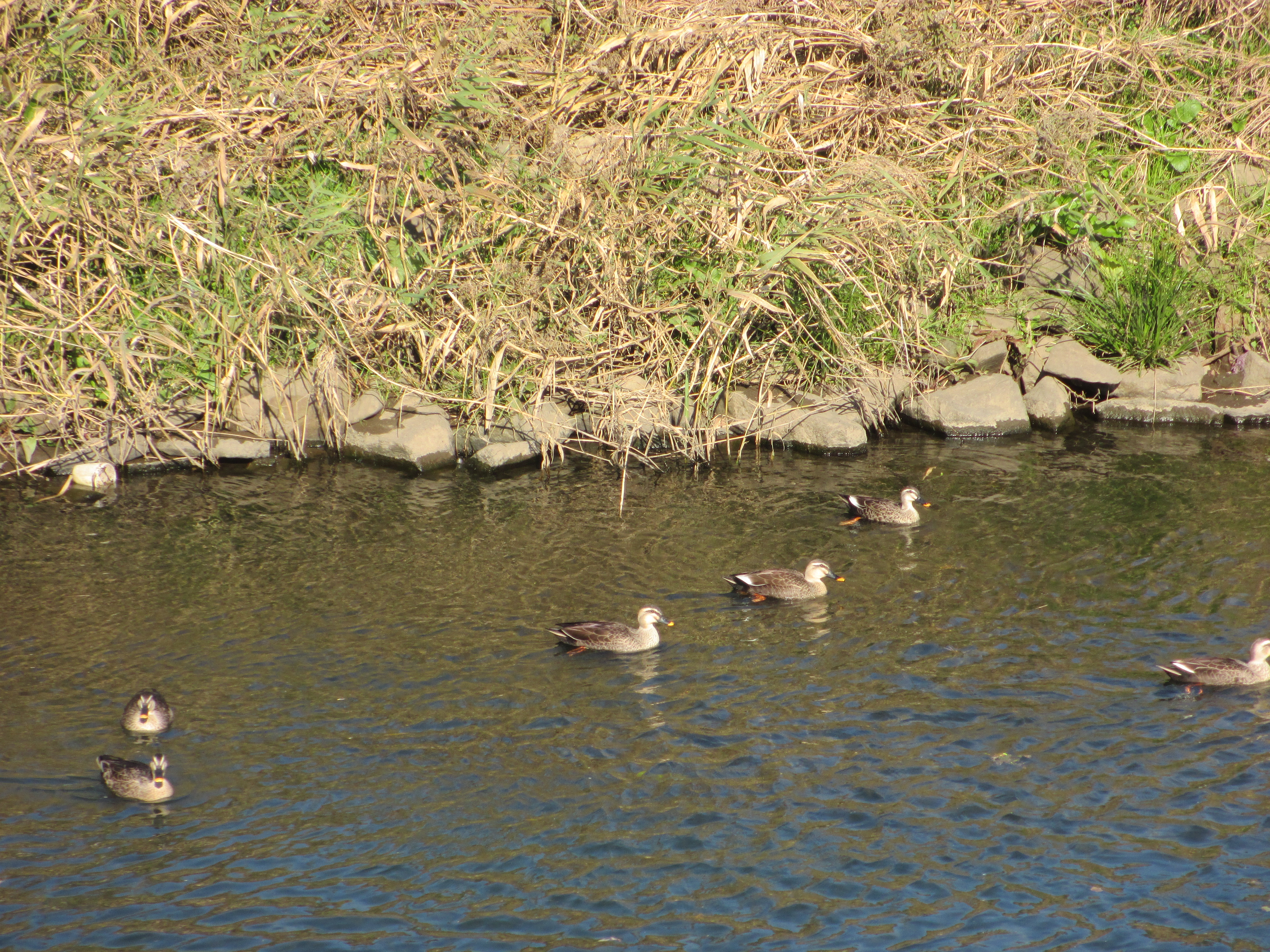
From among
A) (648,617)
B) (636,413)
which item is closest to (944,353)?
(636,413)

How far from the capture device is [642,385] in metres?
15.0

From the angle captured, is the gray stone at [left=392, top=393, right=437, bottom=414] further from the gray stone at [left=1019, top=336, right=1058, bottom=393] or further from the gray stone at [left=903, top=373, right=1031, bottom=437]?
the gray stone at [left=1019, top=336, right=1058, bottom=393]

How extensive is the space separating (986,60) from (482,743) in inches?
614

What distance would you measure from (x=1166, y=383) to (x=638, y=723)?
1104 cm

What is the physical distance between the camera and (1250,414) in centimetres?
A: 1577

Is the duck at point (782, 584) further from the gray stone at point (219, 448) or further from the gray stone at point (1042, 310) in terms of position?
the gray stone at point (1042, 310)

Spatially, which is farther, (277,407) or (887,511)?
(277,407)

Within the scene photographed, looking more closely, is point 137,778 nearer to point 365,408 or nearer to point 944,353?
point 365,408

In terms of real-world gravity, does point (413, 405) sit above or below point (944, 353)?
below

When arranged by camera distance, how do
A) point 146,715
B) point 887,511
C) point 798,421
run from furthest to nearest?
1. point 798,421
2. point 887,511
3. point 146,715

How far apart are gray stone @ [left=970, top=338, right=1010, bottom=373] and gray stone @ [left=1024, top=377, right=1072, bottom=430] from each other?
64 cm

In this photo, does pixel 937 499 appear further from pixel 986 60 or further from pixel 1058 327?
pixel 986 60

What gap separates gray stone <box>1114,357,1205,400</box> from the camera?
16.1 m

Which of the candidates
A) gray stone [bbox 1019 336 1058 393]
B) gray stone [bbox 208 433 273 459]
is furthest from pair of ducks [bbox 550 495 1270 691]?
gray stone [bbox 1019 336 1058 393]
